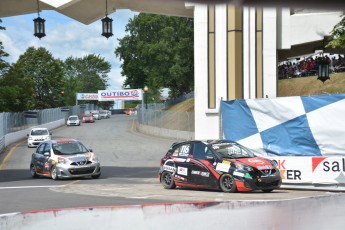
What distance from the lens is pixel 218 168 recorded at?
14.8 m

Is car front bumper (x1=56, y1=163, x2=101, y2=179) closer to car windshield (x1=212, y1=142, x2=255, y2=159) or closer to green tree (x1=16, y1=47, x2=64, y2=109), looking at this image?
car windshield (x1=212, y1=142, x2=255, y2=159)

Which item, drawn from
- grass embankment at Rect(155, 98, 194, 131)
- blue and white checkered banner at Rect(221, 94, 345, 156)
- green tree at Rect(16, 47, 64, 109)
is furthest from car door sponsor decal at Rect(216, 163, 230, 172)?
green tree at Rect(16, 47, 64, 109)

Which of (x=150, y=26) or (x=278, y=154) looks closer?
(x=278, y=154)

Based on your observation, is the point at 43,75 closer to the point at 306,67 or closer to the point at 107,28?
the point at 306,67

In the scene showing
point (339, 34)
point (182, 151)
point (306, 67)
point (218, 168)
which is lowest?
point (218, 168)

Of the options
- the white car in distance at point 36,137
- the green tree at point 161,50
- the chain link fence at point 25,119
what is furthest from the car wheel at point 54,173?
the green tree at point 161,50

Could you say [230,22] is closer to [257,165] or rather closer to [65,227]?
[257,165]

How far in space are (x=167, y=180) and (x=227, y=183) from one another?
2.21 metres

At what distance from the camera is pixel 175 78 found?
2611 inches

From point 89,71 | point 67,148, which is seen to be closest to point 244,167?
point 67,148

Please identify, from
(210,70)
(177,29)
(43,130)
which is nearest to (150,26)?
(177,29)

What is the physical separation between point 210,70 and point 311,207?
1672 cm

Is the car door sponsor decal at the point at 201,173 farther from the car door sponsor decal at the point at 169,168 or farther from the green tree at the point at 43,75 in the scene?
the green tree at the point at 43,75

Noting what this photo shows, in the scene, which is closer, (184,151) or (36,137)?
(184,151)
